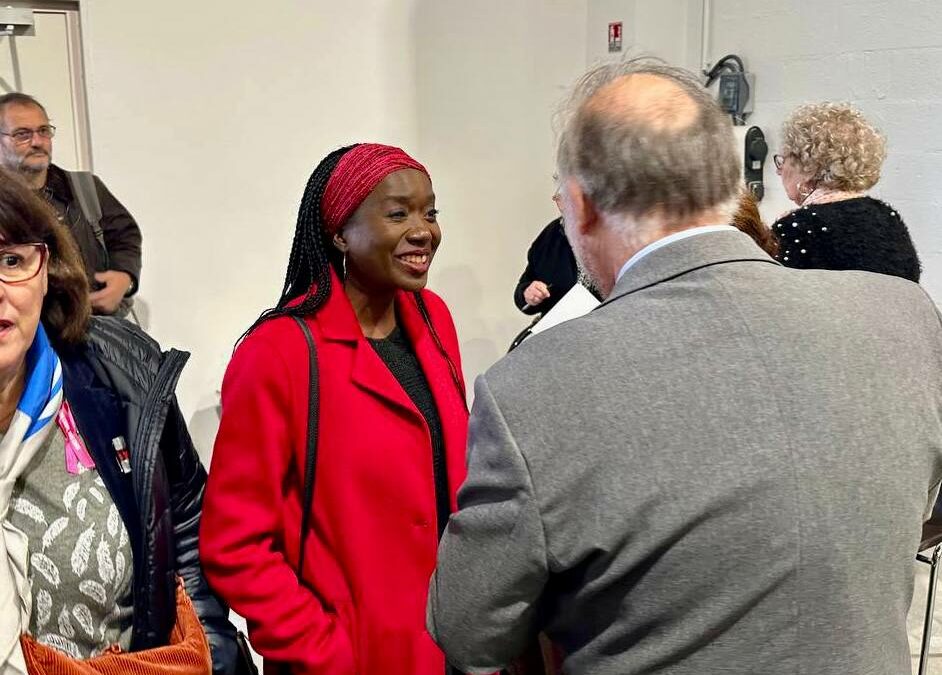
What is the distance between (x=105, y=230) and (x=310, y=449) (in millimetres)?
2108

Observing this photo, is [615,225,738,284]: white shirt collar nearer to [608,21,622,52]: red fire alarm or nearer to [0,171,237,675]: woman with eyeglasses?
[0,171,237,675]: woman with eyeglasses

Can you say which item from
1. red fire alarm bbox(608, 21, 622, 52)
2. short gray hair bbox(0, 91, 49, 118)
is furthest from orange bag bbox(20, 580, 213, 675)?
red fire alarm bbox(608, 21, 622, 52)

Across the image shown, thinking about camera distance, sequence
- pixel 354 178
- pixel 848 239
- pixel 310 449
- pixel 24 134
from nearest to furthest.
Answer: pixel 310 449, pixel 354 178, pixel 848 239, pixel 24 134

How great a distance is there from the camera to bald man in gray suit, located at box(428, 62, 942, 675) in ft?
2.70

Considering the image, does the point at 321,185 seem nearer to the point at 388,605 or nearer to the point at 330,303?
the point at 330,303

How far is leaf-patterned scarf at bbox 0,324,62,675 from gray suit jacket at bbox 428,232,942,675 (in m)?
0.64

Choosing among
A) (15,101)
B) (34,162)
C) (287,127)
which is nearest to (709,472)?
(34,162)

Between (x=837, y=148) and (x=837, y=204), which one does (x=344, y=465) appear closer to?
(x=837, y=204)

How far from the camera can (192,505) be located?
1.47 meters

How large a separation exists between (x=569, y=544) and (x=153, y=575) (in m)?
0.73

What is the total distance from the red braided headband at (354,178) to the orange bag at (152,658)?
0.66 m

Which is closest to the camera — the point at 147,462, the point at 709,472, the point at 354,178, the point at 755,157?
the point at 709,472

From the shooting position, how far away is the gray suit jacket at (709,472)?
822 mm

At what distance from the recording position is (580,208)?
3.13ft
